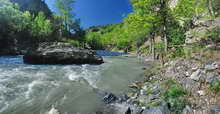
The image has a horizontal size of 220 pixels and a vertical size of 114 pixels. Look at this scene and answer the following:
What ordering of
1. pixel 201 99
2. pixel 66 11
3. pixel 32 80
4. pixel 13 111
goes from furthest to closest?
pixel 66 11 → pixel 32 80 → pixel 13 111 → pixel 201 99

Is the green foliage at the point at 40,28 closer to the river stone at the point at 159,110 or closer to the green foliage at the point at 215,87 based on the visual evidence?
the river stone at the point at 159,110

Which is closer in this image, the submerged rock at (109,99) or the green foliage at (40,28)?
the submerged rock at (109,99)

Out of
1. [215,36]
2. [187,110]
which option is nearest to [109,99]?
[187,110]

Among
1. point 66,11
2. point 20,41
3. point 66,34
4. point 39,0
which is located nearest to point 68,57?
point 20,41

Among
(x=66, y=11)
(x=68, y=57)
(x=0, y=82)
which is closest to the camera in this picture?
(x=0, y=82)

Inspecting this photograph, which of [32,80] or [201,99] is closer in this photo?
[201,99]

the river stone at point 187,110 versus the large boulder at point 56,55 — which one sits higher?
the large boulder at point 56,55

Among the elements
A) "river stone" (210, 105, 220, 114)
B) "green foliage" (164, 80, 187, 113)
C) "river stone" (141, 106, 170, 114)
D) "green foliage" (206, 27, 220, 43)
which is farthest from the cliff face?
"river stone" (210, 105, 220, 114)

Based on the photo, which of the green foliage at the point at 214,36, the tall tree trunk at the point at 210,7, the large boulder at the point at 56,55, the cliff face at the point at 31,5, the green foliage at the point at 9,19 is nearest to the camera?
the green foliage at the point at 214,36

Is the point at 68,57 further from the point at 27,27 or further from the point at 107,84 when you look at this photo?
the point at 27,27

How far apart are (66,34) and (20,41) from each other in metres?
19.5

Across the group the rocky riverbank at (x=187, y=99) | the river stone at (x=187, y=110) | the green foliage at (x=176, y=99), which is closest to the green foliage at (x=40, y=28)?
the rocky riverbank at (x=187, y=99)

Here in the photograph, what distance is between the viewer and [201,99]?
7477 millimetres

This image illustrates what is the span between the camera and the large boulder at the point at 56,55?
23562 mm
